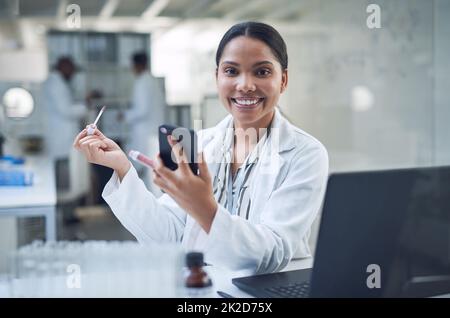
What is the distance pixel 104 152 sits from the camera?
126cm

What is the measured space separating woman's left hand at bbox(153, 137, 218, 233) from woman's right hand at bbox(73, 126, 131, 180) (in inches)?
6.8

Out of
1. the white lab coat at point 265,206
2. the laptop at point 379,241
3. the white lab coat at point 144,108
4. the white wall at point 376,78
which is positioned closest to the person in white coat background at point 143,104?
the white lab coat at point 144,108

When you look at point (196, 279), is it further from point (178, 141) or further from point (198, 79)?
point (198, 79)

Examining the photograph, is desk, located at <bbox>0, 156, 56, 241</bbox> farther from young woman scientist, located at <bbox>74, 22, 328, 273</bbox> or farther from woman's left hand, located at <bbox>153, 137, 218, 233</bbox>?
woman's left hand, located at <bbox>153, 137, 218, 233</bbox>

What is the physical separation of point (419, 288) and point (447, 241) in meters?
0.11

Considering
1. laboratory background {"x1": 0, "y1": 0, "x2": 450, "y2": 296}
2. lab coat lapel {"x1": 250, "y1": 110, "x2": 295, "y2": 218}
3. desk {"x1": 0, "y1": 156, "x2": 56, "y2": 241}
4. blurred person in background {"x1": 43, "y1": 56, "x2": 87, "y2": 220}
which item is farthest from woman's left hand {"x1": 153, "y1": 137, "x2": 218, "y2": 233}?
blurred person in background {"x1": 43, "y1": 56, "x2": 87, "y2": 220}

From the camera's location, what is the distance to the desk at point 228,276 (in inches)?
41.9

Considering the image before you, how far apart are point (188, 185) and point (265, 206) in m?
0.26

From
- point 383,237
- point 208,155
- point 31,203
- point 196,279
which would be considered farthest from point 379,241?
point 31,203

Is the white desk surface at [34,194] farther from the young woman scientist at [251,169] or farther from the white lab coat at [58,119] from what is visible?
the young woman scientist at [251,169]

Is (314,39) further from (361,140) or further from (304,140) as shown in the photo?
(304,140)

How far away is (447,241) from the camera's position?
107cm

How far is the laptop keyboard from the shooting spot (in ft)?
3.41

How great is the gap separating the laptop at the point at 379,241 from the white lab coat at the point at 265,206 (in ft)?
0.26
